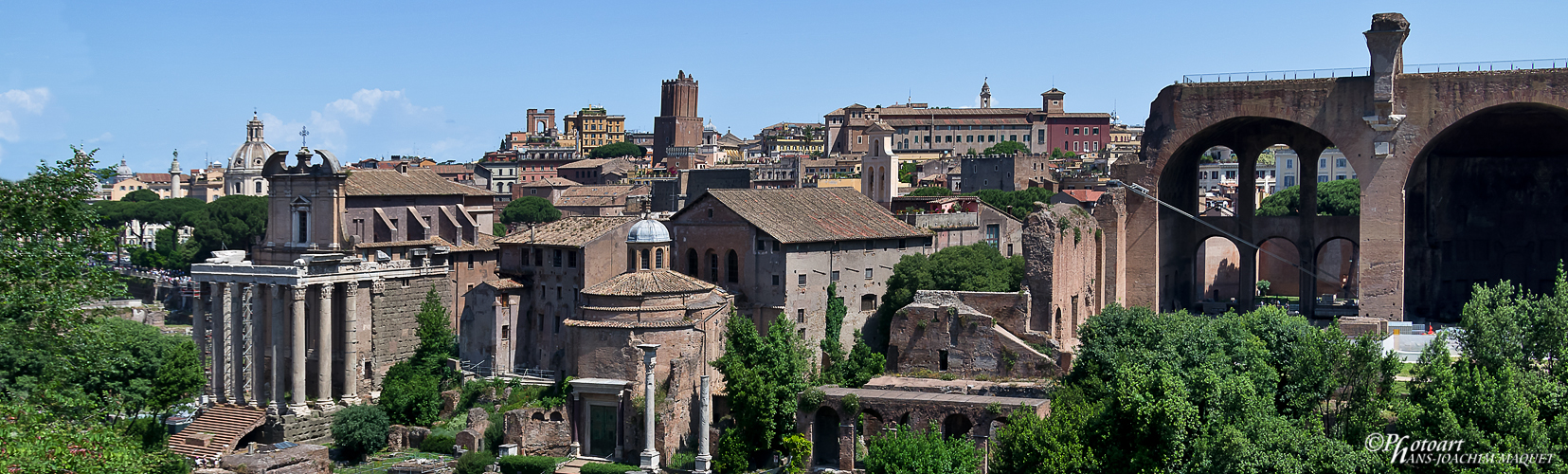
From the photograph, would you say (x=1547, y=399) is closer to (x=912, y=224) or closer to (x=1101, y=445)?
(x=1101, y=445)

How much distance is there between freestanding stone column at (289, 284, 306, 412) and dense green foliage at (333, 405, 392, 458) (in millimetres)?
2820

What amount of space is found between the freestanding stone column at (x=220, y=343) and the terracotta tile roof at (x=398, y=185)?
20.8 ft

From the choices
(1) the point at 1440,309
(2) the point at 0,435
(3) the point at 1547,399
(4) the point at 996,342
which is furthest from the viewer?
(1) the point at 1440,309

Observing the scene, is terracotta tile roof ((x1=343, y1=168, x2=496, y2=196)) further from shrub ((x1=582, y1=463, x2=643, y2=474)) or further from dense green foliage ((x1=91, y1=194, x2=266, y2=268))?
dense green foliage ((x1=91, y1=194, x2=266, y2=268))

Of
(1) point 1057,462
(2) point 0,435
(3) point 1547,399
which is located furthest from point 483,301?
(3) point 1547,399

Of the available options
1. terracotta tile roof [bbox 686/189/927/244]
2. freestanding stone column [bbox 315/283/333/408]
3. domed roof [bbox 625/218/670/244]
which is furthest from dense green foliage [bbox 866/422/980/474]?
freestanding stone column [bbox 315/283/333/408]

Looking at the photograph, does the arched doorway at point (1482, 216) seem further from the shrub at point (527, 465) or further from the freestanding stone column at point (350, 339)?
the freestanding stone column at point (350, 339)

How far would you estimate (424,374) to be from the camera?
52.8 m

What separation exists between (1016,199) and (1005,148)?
4651 centimetres

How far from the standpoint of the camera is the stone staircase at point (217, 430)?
48938 millimetres

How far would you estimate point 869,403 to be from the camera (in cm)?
4172

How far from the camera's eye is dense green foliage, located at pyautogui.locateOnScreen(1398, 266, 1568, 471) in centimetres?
3006

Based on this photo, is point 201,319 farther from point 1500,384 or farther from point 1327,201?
point 1327,201

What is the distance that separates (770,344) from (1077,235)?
12.9m
